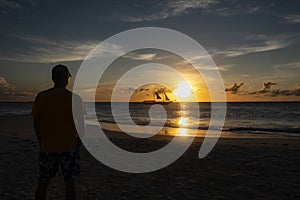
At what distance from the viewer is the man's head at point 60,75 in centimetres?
440

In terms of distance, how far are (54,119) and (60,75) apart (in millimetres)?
659

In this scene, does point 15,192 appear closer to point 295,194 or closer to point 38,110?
point 38,110

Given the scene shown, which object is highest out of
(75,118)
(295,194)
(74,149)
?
(75,118)

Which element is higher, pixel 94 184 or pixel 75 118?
pixel 75 118

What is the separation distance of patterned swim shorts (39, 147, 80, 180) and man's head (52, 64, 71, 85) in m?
1.02

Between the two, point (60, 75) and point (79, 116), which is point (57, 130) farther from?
point (60, 75)

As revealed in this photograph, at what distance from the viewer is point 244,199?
6.41 meters

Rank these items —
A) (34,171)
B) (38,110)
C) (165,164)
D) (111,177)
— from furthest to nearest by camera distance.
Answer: (165,164) → (34,171) → (111,177) → (38,110)

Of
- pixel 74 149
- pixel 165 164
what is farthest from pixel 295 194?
pixel 74 149

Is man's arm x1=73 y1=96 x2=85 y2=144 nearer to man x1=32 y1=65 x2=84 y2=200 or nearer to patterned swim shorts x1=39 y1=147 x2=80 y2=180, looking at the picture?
man x1=32 y1=65 x2=84 y2=200

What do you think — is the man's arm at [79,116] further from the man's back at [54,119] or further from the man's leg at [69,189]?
the man's leg at [69,189]

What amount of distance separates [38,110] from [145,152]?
30.3 ft

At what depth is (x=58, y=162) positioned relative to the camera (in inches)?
172

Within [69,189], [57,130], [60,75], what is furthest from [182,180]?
[60,75]
